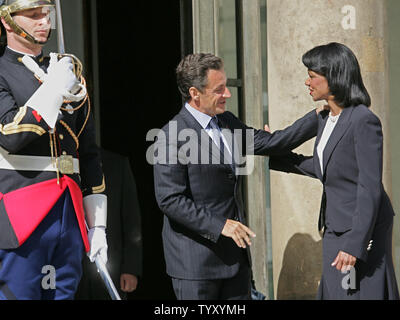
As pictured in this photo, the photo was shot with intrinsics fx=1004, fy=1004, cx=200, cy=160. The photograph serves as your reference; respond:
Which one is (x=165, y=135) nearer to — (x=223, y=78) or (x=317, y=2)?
(x=223, y=78)

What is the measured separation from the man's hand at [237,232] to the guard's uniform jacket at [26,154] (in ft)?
2.27

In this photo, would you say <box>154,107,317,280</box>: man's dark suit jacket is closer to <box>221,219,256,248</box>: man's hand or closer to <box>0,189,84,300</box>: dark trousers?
<box>221,219,256,248</box>: man's hand

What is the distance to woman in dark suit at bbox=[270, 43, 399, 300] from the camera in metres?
4.65

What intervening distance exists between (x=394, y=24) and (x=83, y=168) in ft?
14.7

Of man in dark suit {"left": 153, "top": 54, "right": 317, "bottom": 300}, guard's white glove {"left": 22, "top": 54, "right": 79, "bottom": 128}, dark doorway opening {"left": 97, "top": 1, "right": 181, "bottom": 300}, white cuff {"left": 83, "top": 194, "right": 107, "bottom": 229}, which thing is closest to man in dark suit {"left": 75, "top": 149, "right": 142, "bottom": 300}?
man in dark suit {"left": 153, "top": 54, "right": 317, "bottom": 300}

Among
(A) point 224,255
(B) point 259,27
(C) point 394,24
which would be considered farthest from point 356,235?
(C) point 394,24

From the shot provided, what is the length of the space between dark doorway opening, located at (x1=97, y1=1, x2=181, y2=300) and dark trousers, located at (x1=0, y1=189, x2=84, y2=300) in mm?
2916

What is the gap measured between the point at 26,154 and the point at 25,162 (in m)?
0.04

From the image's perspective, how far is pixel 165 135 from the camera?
486 cm

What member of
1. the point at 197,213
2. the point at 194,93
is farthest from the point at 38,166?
the point at 194,93

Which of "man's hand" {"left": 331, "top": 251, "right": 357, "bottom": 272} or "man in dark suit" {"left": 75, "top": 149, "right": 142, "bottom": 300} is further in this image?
"man in dark suit" {"left": 75, "top": 149, "right": 142, "bottom": 300}

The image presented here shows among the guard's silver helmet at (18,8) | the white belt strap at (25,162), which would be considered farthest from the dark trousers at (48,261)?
the guard's silver helmet at (18,8)

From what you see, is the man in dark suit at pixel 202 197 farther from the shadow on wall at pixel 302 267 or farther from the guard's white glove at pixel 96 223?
the shadow on wall at pixel 302 267

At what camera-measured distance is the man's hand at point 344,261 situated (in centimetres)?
466
